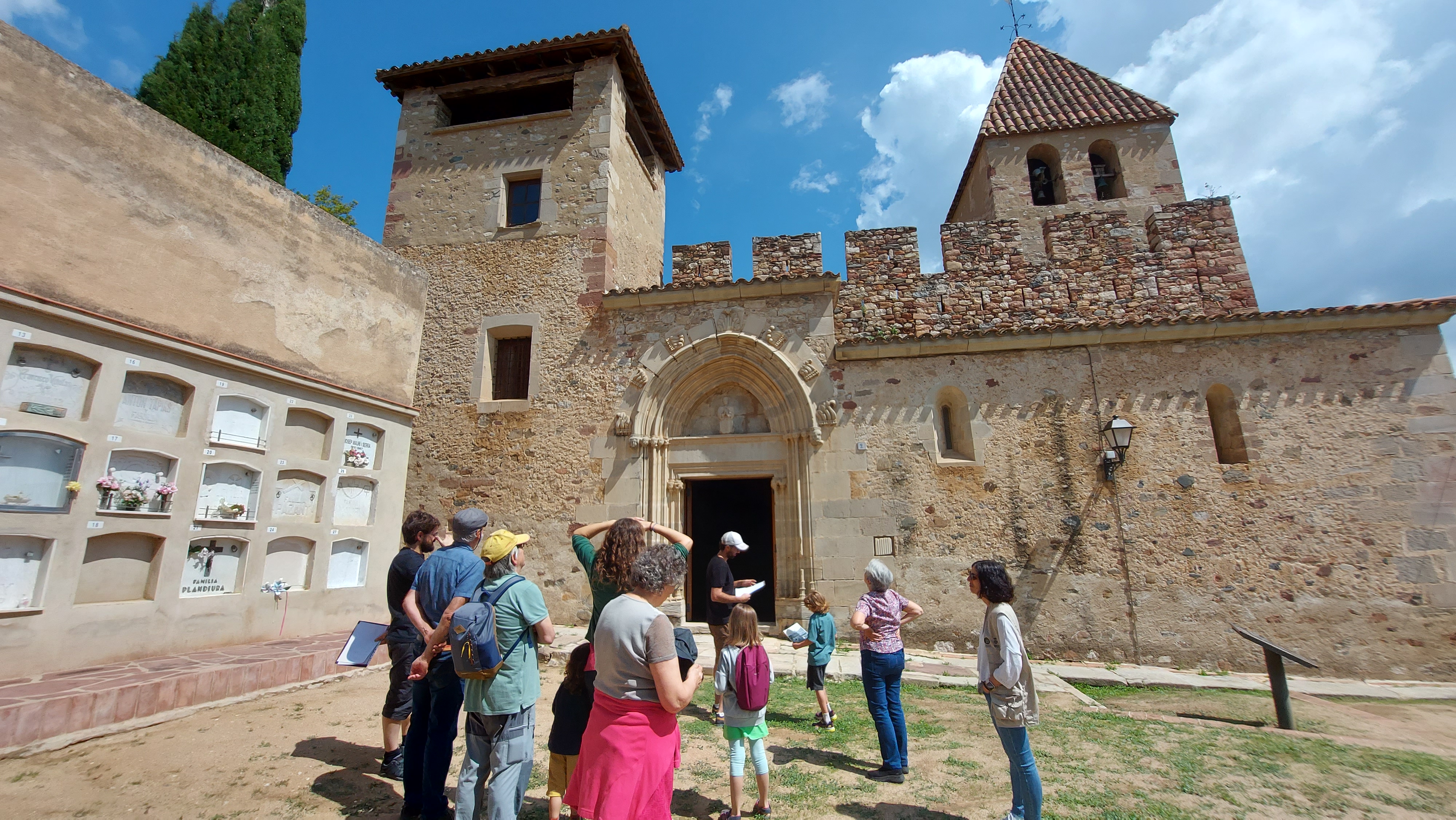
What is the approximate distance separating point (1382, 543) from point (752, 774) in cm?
805

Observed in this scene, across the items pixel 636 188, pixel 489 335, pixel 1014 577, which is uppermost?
pixel 636 188

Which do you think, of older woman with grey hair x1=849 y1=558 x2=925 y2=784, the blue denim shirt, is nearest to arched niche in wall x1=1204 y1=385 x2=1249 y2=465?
older woman with grey hair x1=849 y1=558 x2=925 y2=784

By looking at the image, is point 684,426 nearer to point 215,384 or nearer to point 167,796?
point 215,384

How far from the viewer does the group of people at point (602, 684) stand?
7.12ft

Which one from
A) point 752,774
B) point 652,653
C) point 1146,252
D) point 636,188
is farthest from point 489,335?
point 1146,252

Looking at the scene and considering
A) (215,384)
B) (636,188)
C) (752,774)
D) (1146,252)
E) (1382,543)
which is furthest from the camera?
(636,188)

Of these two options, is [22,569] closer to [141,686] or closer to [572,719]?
[141,686]

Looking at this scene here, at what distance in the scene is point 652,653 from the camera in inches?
84.4

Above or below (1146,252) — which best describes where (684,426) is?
below

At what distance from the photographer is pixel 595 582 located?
284 cm

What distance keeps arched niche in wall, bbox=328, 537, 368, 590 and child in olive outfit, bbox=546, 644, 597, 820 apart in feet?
16.8

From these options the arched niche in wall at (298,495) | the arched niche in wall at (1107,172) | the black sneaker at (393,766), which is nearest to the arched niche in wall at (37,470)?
the arched niche in wall at (298,495)

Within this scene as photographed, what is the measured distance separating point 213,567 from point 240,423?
132 centimetres

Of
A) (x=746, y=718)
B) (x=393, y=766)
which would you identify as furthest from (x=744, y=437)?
(x=393, y=766)
